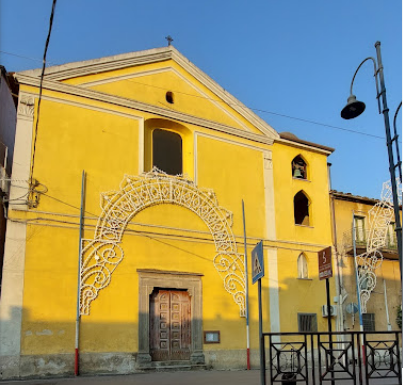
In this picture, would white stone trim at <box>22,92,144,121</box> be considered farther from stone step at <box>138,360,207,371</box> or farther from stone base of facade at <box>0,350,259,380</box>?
stone step at <box>138,360,207,371</box>

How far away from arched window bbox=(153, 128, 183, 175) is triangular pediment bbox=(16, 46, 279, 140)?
101 centimetres

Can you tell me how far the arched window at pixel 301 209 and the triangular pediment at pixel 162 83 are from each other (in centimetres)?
293

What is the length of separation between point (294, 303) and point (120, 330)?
288 inches

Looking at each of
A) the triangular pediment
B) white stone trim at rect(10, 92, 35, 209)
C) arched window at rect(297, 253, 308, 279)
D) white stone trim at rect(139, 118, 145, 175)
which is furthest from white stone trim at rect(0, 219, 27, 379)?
arched window at rect(297, 253, 308, 279)

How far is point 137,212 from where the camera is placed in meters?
16.8

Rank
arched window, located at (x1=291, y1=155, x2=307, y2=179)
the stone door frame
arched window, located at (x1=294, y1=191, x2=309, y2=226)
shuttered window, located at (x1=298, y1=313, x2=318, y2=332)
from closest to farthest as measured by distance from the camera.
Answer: the stone door frame
shuttered window, located at (x1=298, y1=313, x2=318, y2=332)
arched window, located at (x1=291, y1=155, x2=307, y2=179)
arched window, located at (x1=294, y1=191, x2=309, y2=226)

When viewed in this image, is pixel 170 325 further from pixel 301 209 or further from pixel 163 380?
pixel 301 209

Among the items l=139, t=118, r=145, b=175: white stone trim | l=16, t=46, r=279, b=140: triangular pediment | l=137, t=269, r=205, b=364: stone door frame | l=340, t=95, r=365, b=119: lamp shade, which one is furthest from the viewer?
l=139, t=118, r=145, b=175: white stone trim

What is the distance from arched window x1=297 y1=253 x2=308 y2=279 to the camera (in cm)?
2027

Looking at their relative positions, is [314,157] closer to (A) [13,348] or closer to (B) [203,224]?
(B) [203,224]

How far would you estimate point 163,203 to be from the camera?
17.4 m

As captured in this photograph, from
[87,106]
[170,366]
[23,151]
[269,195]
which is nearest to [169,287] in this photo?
[170,366]

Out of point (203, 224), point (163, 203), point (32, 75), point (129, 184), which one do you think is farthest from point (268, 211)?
point (32, 75)

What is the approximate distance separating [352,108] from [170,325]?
9.19 m
